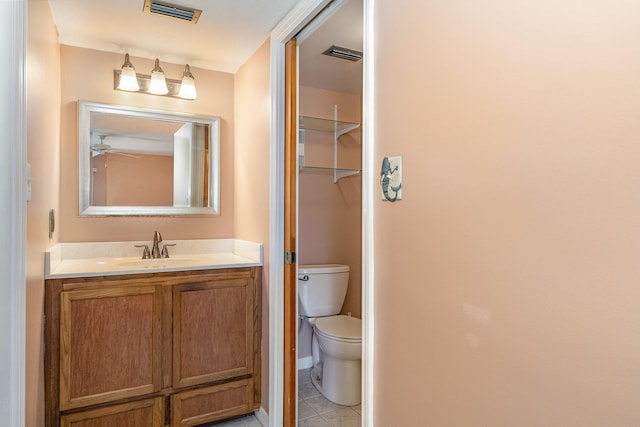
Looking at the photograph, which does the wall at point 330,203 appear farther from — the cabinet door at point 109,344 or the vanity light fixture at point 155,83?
the cabinet door at point 109,344

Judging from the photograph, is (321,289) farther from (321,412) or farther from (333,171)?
(333,171)

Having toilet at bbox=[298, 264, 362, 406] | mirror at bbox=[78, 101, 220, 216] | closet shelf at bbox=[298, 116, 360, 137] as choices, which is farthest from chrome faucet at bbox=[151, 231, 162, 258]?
closet shelf at bbox=[298, 116, 360, 137]

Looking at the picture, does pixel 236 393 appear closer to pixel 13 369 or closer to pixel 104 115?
pixel 13 369

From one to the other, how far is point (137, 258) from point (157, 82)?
3.71ft

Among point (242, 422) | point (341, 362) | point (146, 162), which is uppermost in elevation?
point (146, 162)

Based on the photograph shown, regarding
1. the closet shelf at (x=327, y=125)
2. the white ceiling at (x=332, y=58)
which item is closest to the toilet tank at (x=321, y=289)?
the closet shelf at (x=327, y=125)

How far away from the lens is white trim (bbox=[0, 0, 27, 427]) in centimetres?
121

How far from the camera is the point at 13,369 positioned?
1251mm

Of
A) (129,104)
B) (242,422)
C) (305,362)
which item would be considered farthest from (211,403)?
(129,104)

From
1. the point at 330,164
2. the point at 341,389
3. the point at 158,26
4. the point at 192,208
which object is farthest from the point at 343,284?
the point at 158,26

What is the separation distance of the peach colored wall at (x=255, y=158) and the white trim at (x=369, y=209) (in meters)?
0.98

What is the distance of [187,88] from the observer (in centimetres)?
245

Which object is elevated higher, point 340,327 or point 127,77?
point 127,77

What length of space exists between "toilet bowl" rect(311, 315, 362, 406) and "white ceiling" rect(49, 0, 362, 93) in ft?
5.81
